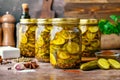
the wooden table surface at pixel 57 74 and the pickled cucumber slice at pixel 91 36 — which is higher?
the pickled cucumber slice at pixel 91 36

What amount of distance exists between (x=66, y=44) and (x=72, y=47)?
18 millimetres

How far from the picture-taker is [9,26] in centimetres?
145

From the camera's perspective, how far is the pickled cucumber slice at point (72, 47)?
0.73 meters

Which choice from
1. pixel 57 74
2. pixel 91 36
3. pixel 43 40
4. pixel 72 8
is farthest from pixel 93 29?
pixel 72 8

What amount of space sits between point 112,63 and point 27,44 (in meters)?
0.34

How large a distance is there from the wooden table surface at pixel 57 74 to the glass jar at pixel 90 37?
8.0 inches

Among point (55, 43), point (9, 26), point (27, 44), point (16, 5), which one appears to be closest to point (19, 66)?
point (55, 43)

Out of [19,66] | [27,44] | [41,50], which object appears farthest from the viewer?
[27,44]

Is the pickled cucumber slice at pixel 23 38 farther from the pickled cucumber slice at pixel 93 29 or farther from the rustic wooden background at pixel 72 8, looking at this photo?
the rustic wooden background at pixel 72 8

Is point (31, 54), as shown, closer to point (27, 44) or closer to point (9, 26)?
point (27, 44)

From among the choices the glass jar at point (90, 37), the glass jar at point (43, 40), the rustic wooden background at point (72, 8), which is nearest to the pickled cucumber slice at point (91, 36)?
the glass jar at point (90, 37)

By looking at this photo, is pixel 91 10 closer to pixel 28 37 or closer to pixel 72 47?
pixel 28 37

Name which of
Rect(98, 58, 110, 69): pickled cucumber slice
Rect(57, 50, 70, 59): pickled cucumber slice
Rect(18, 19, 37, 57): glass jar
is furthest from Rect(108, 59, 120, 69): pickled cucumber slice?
Rect(18, 19, 37, 57): glass jar

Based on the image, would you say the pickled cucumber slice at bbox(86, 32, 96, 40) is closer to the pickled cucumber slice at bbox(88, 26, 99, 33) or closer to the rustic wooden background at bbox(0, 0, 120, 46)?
the pickled cucumber slice at bbox(88, 26, 99, 33)
